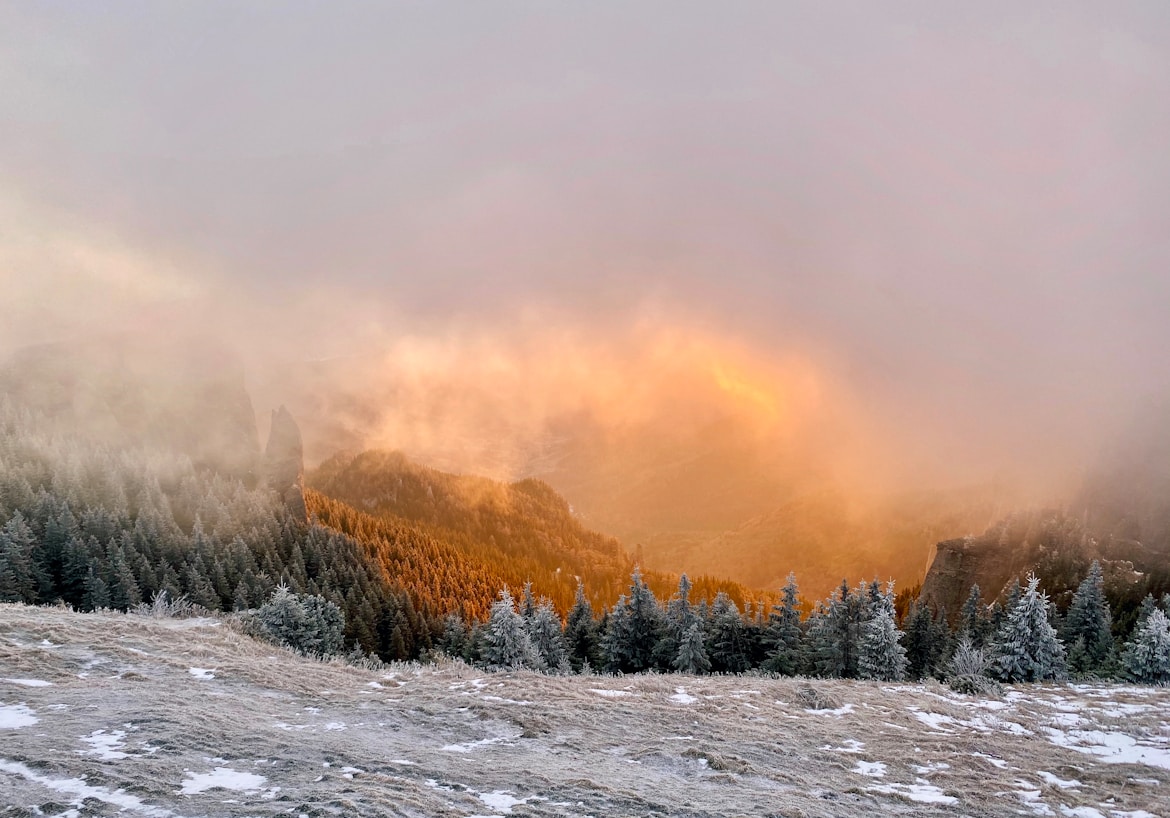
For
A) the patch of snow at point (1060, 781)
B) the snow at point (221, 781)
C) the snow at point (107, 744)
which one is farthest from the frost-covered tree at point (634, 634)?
the snow at point (221, 781)

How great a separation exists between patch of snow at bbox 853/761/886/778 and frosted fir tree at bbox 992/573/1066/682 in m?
27.3

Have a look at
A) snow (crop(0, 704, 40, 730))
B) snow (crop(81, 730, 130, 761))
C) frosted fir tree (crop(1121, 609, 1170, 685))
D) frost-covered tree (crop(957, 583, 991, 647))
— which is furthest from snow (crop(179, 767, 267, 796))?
frost-covered tree (crop(957, 583, 991, 647))

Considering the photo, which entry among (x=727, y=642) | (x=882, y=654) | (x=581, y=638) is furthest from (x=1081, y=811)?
(x=581, y=638)

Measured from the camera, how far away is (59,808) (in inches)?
346

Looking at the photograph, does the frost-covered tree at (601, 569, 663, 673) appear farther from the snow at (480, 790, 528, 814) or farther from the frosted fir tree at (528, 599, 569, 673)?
the snow at (480, 790, 528, 814)

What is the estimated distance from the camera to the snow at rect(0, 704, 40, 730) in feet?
41.0

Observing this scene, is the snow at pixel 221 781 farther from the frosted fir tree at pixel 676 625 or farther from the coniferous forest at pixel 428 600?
the frosted fir tree at pixel 676 625

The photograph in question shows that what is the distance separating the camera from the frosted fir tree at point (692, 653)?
4919 cm

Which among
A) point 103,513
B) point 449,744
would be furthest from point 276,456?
point 449,744

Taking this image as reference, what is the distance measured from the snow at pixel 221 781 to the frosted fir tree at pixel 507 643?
3901cm

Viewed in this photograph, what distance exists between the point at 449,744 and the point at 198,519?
266ft

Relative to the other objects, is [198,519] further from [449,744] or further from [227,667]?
[449,744]

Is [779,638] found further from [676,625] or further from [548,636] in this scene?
[548,636]

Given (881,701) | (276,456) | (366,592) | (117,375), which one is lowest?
(366,592)
